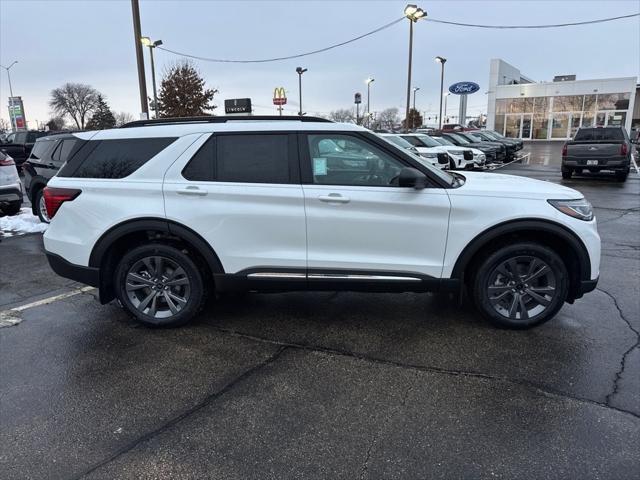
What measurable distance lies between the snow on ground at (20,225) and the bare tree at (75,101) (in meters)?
93.1

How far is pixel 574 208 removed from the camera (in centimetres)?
414

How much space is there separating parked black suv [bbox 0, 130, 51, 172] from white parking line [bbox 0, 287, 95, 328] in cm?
1271

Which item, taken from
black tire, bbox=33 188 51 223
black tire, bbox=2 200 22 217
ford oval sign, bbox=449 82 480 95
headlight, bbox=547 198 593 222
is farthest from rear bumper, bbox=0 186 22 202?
ford oval sign, bbox=449 82 480 95

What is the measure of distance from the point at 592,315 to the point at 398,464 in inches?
120

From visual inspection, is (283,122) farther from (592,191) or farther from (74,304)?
(592,191)

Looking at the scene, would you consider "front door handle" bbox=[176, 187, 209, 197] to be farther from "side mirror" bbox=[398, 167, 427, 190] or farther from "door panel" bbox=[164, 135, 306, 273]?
"side mirror" bbox=[398, 167, 427, 190]

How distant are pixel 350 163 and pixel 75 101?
4093 inches

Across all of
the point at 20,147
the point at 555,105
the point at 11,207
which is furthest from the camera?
the point at 555,105

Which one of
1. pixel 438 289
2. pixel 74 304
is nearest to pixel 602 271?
pixel 438 289

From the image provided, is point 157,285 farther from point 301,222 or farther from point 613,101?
point 613,101

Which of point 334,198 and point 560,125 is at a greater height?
point 560,125

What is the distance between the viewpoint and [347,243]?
4.14 m

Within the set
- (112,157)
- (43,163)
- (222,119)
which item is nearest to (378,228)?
(222,119)

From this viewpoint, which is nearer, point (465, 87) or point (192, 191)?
point (192, 191)
